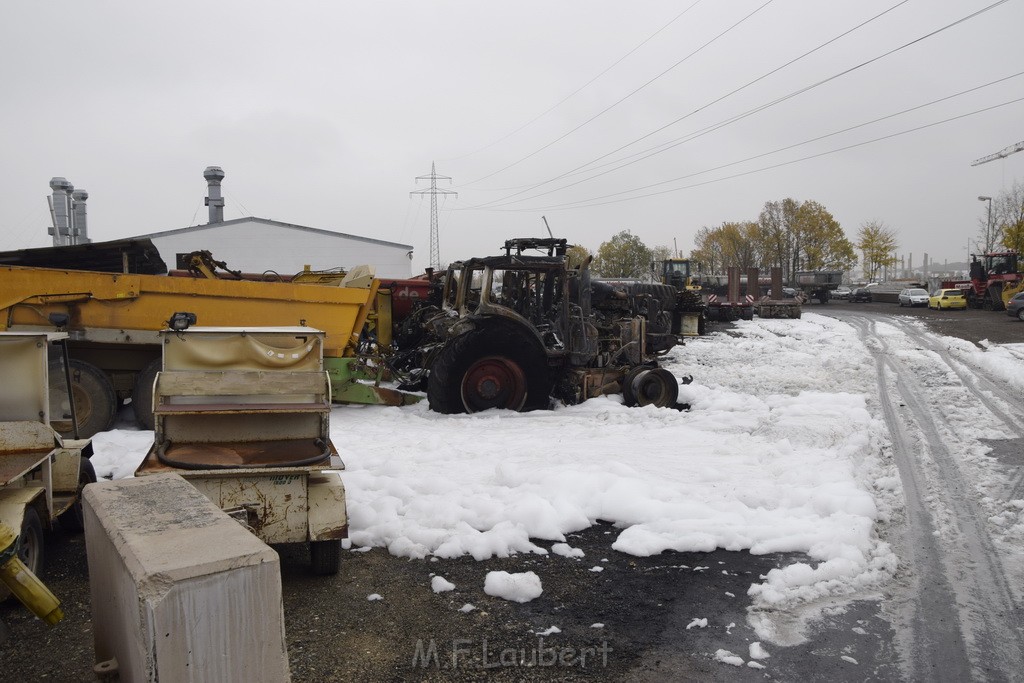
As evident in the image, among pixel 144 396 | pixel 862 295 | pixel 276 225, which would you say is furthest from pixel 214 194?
pixel 862 295

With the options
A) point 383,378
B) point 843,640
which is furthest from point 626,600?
point 383,378

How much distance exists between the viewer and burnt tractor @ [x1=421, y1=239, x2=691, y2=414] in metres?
9.92

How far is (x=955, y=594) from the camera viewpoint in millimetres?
4590

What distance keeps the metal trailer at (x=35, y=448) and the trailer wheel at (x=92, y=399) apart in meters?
3.05

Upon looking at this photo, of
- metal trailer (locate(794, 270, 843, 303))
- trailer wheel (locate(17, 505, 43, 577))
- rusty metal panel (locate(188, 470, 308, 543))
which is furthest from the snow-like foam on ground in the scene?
metal trailer (locate(794, 270, 843, 303))

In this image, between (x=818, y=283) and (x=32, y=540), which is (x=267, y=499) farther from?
(x=818, y=283)

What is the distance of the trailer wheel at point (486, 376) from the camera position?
32.3 feet

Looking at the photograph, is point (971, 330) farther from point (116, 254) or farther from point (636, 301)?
point (116, 254)

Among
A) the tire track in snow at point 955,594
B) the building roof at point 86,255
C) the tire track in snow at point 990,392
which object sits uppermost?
the building roof at point 86,255

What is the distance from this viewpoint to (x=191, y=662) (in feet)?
7.77

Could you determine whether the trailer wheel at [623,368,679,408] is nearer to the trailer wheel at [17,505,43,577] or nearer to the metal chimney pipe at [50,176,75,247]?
the trailer wheel at [17,505,43,577]

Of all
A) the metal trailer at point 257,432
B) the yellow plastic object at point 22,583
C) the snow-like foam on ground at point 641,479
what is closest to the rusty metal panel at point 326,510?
the metal trailer at point 257,432

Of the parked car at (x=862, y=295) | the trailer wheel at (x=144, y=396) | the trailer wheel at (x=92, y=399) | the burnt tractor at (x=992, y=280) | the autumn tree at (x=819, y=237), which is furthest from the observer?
the autumn tree at (x=819, y=237)

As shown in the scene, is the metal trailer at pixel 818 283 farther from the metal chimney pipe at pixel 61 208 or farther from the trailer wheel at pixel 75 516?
the trailer wheel at pixel 75 516
